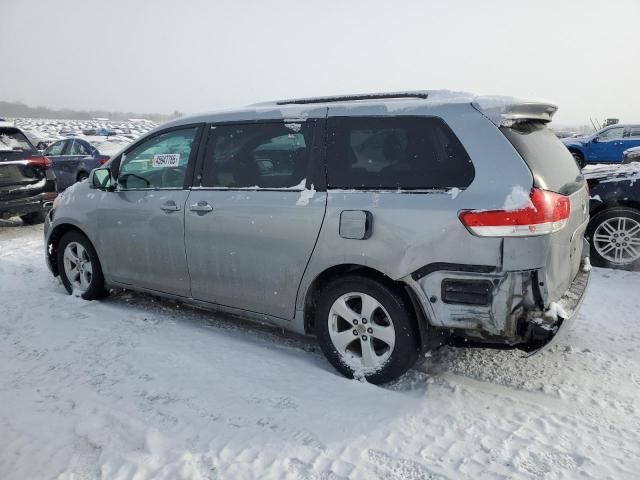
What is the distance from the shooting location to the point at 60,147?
1363 cm

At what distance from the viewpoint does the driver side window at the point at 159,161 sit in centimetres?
407

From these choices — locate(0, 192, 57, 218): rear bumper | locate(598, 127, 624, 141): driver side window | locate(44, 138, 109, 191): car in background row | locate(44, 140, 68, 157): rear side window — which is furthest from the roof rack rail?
locate(598, 127, 624, 141): driver side window

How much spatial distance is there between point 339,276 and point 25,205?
Result: 22.9 ft

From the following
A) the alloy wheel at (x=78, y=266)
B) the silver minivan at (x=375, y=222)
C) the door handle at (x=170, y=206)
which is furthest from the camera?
the alloy wheel at (x=78, y=266)

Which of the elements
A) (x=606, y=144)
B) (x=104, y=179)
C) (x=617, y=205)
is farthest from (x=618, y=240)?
(x=606, y=144)

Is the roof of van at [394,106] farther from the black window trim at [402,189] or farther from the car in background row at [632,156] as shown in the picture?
the car in background row at [632,156]

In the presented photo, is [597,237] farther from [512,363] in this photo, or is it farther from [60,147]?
[60,147]

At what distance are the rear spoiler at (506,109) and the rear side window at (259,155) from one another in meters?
1.10

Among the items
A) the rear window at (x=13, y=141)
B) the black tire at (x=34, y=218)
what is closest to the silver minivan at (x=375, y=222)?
the rear window at (x=13, y=141)

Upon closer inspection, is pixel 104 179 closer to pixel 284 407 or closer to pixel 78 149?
pixel 284 407

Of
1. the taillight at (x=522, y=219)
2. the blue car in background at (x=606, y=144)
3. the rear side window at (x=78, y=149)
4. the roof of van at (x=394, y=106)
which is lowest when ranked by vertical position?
the blue car in background at (x=606, y=144)

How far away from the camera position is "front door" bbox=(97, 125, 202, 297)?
13.2 ft

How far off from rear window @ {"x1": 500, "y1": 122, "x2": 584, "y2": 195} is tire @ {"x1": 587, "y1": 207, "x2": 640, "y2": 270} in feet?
8.30

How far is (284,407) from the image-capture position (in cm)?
300
